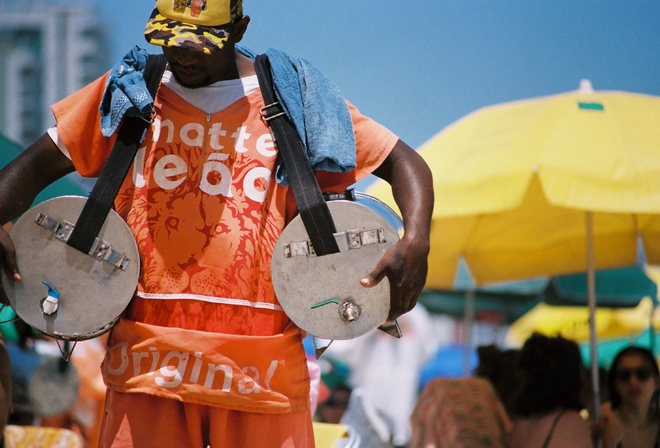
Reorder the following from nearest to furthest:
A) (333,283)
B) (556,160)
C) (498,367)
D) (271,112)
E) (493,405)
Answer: (333,283)
(271,112)
(556,160)
(493,405)
(498,367)

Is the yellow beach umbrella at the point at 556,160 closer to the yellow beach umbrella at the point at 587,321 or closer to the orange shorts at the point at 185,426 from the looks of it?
the orange shorts at the point at 185,426

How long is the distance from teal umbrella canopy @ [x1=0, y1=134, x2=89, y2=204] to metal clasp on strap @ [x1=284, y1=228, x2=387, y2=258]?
7.18ft

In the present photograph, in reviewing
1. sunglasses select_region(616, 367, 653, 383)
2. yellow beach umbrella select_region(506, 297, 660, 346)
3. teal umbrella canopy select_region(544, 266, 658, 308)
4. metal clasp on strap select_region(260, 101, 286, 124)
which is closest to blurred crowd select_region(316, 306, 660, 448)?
sunglasses select_region(616, 367, 653, 383)

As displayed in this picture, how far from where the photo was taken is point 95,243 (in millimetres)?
2506

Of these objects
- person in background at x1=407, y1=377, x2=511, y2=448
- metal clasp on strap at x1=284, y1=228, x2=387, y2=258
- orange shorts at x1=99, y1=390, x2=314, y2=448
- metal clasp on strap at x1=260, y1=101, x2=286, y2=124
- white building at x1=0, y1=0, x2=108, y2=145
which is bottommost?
person in background at x1=407, y1=377, x2=511, y2=448

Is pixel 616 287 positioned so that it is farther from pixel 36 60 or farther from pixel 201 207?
pixel 201 207

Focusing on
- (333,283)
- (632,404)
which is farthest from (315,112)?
(632,404)

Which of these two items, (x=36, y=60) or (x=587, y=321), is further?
(x=587, y=321)

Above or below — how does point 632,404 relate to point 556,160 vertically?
below

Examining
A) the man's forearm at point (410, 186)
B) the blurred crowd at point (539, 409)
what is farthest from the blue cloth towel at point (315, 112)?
the blurred crowd at point (539, 409)

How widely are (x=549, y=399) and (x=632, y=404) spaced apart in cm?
103

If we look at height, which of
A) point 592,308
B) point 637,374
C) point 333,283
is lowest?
point 637,374

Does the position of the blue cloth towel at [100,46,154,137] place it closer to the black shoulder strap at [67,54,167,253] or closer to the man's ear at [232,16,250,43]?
the black shoulder strap at [67,54,167,253]

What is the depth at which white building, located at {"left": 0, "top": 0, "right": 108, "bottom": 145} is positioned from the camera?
6.23 meters
